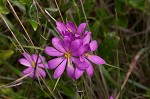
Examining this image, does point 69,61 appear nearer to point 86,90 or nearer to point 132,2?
point 86,90

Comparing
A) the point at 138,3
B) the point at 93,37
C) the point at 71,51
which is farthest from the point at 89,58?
the point at 138,3

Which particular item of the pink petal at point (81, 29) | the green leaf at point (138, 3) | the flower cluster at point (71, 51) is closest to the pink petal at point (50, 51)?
→ the flower cluster at point (71, 51)

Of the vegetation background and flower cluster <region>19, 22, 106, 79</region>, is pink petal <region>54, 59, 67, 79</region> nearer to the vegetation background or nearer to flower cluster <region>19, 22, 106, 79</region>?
flower cluster <region>19, 22, 106, 79</region>

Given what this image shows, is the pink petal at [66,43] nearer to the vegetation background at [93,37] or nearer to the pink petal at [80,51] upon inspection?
the pink petal at [80,51]

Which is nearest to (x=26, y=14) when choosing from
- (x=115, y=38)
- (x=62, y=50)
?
(x=62, y=50)

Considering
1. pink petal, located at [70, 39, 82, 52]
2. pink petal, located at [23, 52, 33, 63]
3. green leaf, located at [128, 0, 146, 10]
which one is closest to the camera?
pink petal, located at [70, 39, 82, 52]

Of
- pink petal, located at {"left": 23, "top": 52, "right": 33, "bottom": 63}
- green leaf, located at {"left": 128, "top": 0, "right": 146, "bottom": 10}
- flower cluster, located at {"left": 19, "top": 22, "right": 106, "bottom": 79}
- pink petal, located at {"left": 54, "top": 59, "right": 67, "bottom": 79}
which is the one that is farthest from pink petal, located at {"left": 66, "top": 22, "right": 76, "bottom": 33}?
green leaf, located at {"left": 128, "top": 0, "right": 146, "bottom": 10}

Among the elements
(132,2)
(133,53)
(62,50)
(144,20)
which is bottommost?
(133,53)
